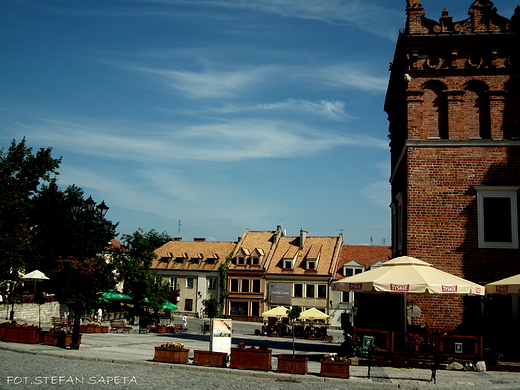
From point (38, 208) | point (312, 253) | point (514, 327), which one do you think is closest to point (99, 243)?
point (38, 208)

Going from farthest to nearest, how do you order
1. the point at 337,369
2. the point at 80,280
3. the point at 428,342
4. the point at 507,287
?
the point at 80,280 < the point at 428,342 < the point at 507,287 < the point at 337,369

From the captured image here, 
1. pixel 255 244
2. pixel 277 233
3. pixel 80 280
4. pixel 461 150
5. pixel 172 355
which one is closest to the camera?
pixel 172 355

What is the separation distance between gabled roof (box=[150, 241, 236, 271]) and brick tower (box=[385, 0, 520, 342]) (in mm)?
45979

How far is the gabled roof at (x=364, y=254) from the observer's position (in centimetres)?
6203

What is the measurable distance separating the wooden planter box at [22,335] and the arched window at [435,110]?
18.0 meters

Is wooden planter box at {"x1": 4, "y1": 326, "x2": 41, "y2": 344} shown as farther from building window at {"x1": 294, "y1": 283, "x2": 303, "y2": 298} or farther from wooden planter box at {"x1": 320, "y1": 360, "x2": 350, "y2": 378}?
building window at {"x1": 294, "y1": 283, "x2": 303, "y2": 298}

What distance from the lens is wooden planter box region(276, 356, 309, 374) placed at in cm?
1535

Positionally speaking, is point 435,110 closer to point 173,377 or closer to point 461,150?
point 461,150

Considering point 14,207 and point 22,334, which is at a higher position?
point 14,207

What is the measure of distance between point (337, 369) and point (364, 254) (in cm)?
4975

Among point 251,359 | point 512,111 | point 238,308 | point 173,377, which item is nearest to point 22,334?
point 173,377

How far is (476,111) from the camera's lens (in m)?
21.0

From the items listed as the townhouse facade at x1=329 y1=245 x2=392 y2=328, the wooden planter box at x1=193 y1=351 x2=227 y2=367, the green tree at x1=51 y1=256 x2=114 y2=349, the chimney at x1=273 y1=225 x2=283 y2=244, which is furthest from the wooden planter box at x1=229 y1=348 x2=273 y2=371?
the chimney at x1=273 y1=225 x2=283 y2=244

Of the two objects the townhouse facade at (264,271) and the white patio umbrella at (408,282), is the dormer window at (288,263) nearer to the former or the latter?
the townhouse facade at (264,271)
